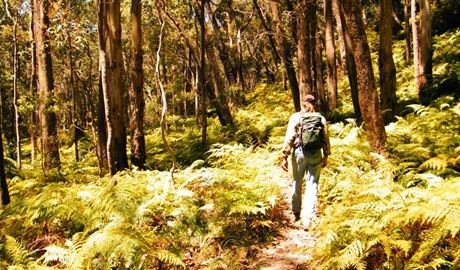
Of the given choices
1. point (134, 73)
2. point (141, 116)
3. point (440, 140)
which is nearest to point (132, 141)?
point (141, 116)

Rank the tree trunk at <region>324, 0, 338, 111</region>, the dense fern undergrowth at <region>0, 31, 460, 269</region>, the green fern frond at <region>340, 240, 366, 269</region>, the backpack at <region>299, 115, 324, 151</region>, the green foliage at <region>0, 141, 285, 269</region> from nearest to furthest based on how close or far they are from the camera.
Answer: the green fern frond at <region>340, 240, 366, 269</region>
the dense fern undergrowth at <region>0, 31, 460, 269</region>
the green foliage at <region>0, 141, 285, 269</region>
the backpack at <region>299, 115, 324, 151</region>
the tree trunk at <region>324, 0, 338, 111</region>

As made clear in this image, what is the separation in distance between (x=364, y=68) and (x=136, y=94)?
626cm

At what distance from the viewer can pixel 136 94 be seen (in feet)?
32.6

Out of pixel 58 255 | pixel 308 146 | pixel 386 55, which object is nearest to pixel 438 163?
pixel 308 146

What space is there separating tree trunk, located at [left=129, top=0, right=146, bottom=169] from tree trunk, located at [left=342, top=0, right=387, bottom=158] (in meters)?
6.05

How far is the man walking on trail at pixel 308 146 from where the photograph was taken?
5.00m

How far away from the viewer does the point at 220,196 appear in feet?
18.4

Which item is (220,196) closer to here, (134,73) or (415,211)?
(415,211)

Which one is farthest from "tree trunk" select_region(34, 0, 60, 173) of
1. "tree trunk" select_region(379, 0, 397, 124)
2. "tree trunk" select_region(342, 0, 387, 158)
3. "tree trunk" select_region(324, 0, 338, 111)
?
"tree trunk" select_region(324, 0, 338, 111)

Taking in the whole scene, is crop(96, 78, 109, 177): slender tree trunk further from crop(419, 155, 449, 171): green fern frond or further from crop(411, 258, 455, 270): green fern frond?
crop(411, 258, 455, 270): green fern frond

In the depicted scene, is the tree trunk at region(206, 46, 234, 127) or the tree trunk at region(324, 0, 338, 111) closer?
the tree trunk at region(324, 0, 338, 111)

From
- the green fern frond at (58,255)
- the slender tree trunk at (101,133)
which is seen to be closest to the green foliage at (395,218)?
the green fern frond at (58,255)

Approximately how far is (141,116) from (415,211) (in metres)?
7.70

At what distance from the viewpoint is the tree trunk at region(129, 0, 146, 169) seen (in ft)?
32.2
